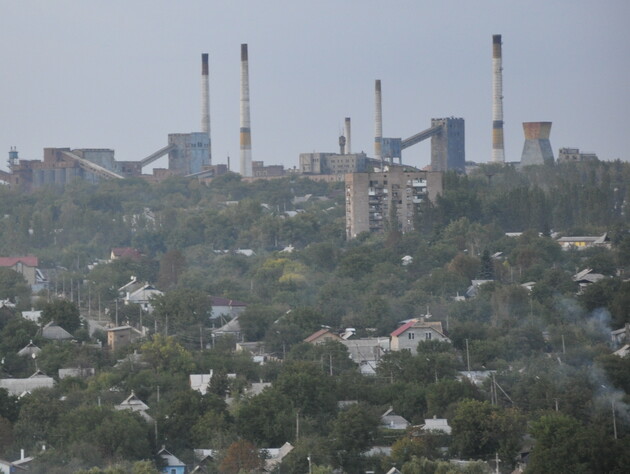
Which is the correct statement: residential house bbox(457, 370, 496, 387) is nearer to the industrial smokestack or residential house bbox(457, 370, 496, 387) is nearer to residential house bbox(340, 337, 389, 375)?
residential house bbox(340, 337, 389, 375)

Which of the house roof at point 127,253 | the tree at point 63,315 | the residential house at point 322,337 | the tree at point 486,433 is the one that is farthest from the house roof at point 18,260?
the tree at point 486,433

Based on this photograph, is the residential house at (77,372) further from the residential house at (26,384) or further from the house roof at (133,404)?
the house roof at (133,404)

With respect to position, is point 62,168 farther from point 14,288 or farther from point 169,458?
point 169,458

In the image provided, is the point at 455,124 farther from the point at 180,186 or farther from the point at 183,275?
the point at 183,275

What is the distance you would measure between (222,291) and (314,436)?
63.8ft

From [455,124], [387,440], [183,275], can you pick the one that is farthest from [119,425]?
[455,124]

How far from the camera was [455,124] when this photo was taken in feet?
279

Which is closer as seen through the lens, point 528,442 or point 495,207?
point 528,442

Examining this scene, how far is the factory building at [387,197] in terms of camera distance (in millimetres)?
61062

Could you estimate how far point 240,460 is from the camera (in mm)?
25234

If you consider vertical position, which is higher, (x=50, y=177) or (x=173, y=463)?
(x=50, y=177)

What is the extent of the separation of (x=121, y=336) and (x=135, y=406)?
27.1ft

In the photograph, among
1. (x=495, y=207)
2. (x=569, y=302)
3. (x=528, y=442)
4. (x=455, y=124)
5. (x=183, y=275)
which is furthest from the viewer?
(x=455, y=124)

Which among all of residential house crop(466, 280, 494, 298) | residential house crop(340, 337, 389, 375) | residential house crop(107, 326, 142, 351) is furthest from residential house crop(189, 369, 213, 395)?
residential house crop(466, 280, 494, 298)
